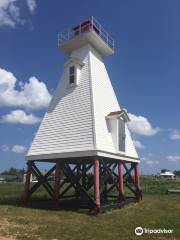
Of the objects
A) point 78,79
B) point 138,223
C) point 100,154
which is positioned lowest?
point 138,223

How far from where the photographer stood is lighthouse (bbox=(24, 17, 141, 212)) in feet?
54.1

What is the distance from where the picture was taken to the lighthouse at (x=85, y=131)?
54.1 ft

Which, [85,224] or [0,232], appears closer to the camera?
[0,232]

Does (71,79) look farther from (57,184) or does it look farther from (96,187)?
(96,187)

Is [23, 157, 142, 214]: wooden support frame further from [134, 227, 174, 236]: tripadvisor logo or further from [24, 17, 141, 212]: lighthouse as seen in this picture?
[134, 227, 174, 236]: tripadvisor logo

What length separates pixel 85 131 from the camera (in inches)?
655

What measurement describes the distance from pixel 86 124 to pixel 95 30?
775 centimetres

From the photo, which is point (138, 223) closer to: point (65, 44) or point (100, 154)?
point (100, 154)

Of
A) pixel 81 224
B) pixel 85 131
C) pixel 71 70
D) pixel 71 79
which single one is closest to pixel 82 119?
pixel 85 131

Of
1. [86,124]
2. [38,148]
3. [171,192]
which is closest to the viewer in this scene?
[86,124]

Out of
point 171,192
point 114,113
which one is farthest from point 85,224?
point 171,192

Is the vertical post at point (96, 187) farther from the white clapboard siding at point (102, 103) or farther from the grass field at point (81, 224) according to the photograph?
the white clapboard siding at point (102, 103)

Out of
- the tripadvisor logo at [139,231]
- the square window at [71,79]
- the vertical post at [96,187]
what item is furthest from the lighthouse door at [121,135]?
the tripadvisor logo at [139,231]

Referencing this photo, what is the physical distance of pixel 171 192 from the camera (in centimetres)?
3041
